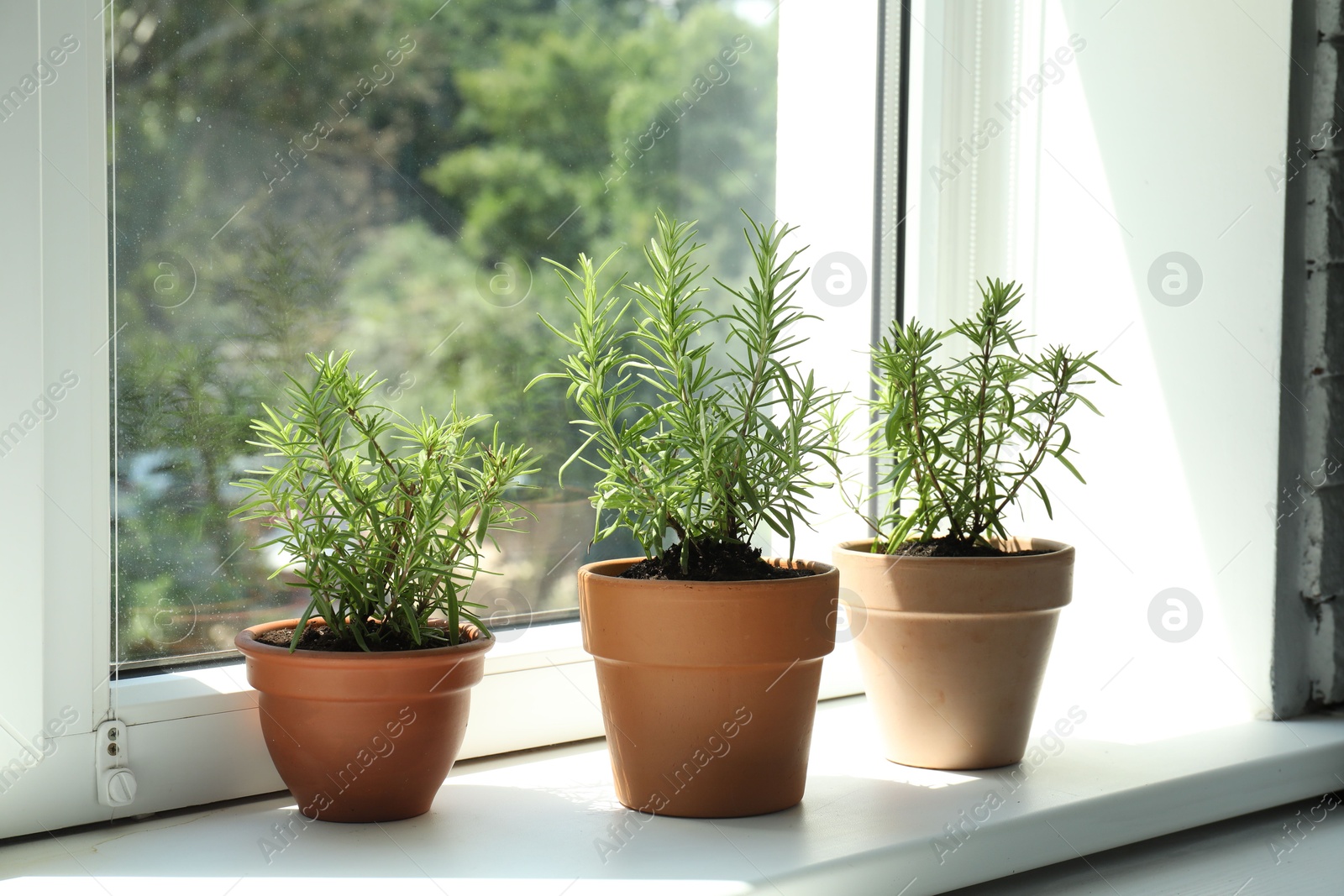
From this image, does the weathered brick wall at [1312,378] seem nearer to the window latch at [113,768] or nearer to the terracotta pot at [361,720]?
the terracotta pot at [361,720]

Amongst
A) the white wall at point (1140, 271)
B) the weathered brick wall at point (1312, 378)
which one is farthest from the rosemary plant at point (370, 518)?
the weathered brick wall at point (1312, 378)

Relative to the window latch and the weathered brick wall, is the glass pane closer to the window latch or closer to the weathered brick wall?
the window latch

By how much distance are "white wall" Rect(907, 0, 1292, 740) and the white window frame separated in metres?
0.96

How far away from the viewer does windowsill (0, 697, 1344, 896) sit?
889 millimetres

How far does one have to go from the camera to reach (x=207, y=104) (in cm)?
105

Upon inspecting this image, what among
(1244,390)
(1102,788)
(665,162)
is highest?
(665,162)

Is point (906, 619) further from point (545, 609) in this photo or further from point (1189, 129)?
point (1189, 129)

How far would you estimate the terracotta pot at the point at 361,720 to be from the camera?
93cm

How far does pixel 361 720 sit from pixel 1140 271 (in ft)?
3.39


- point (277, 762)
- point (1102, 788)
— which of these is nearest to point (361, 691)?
point (277, 762)

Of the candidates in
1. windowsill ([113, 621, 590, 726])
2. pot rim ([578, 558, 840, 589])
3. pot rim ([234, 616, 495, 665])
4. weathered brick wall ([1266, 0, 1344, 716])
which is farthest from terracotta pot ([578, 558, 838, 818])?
weathered brick wall ([1266, 0, 1344, 716])

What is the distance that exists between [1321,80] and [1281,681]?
0.67 meters

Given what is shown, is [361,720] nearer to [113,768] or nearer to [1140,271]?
[113,768]

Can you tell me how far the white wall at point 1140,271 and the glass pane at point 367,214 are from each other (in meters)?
0.36
